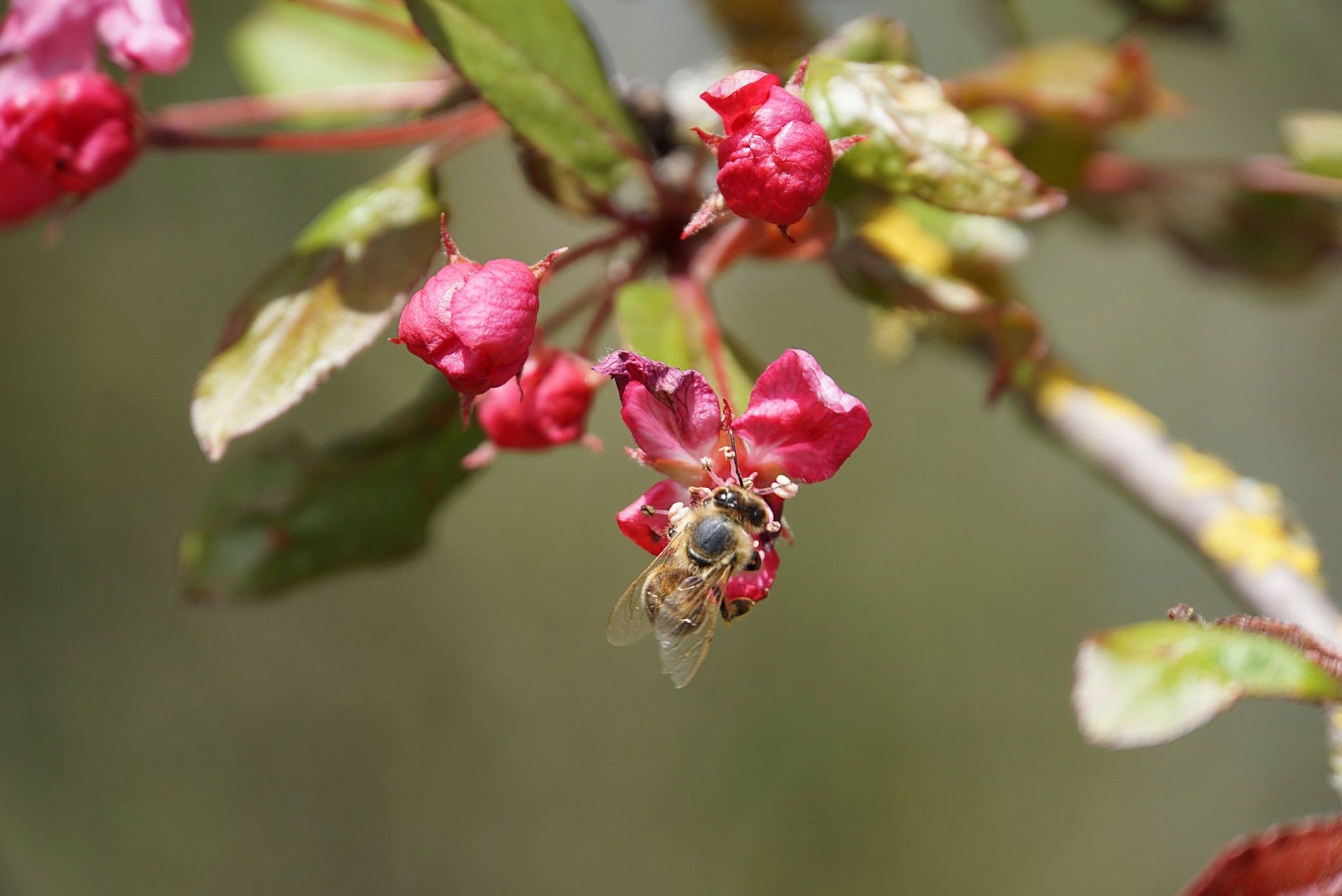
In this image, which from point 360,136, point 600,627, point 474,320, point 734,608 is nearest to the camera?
point 474,320

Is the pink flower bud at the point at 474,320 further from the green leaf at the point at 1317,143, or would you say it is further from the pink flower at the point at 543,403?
the green leaf at the point at 1317,143

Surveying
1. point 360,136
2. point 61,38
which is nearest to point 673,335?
Result: point 360,136

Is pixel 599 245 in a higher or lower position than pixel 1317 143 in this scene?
higher

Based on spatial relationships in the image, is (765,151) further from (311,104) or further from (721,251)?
(311,104)

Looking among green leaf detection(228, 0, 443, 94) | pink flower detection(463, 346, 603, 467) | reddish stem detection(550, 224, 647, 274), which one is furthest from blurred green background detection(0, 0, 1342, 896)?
pink flower detection(463, 346, 603, 467)

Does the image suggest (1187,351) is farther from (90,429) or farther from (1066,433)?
(90,429)

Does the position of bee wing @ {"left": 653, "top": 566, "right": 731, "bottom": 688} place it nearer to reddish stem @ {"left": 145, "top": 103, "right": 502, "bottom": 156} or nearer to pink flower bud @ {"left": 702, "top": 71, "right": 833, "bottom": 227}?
pink flower bud @ {"left": 702, "top": 71, "right": 833, "bottom": 227}

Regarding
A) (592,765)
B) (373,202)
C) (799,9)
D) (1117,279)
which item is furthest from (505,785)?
(373,202)

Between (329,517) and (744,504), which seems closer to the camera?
(744,504)
